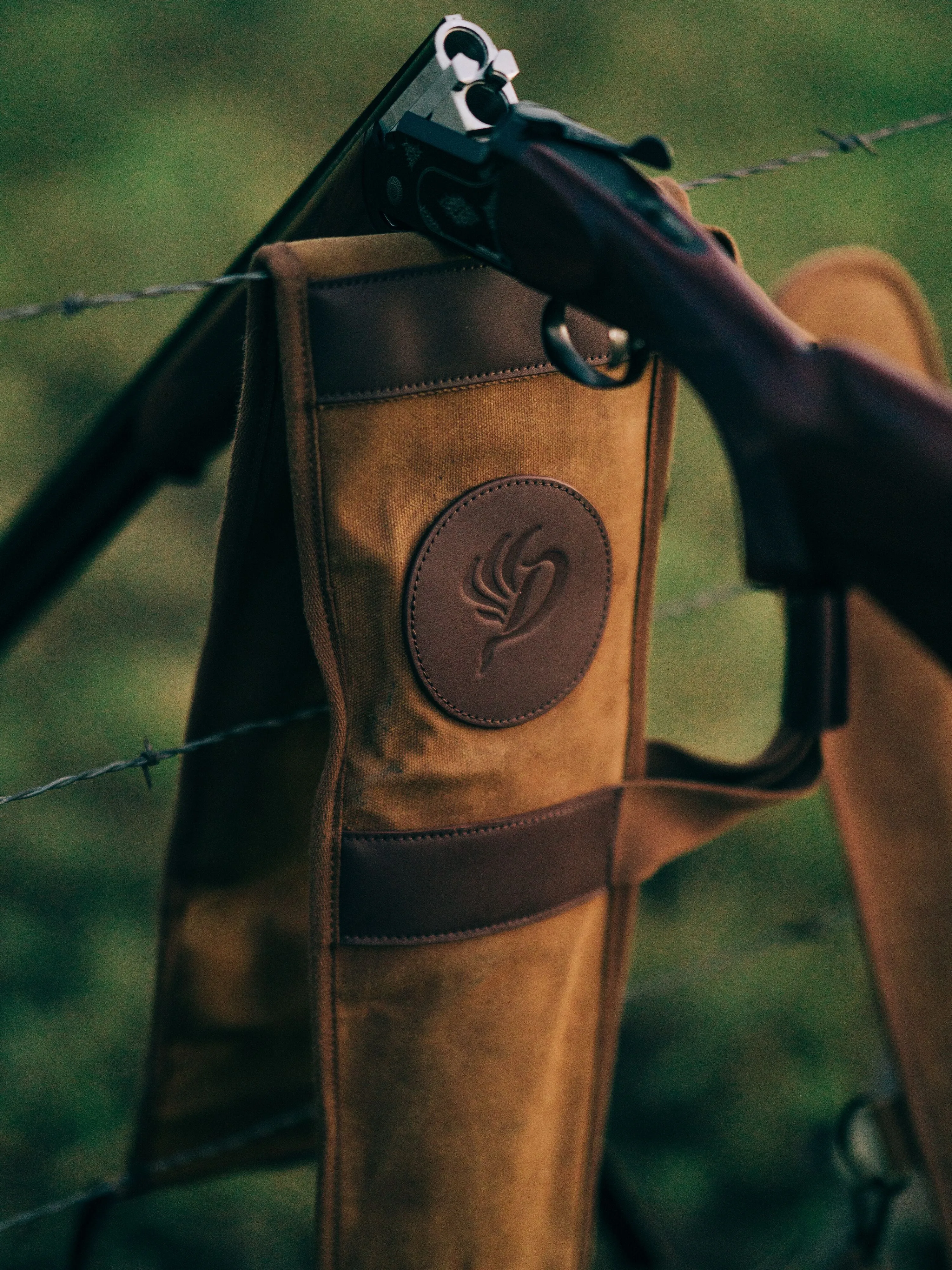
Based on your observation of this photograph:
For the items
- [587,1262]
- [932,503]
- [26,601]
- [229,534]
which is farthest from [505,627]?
[587,1262]

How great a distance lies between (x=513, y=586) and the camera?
31.0 inches

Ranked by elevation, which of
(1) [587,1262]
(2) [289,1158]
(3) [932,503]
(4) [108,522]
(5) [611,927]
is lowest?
(1) [587,1262]

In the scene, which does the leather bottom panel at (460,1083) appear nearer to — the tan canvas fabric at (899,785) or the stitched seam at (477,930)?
the stitched seam at (477,930)

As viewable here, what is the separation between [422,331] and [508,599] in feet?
0.63

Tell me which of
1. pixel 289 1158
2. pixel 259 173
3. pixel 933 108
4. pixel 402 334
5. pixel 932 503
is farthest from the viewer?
pixel 933 108

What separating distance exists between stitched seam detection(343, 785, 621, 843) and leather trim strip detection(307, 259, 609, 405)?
0.31 m

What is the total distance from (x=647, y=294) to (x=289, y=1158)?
1.00m

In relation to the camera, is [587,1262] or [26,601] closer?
[26,601]

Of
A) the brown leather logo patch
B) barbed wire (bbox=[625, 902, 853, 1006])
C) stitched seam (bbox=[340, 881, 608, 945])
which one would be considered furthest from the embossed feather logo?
barbed wire (bbox=[625, 902, 853, 1006])

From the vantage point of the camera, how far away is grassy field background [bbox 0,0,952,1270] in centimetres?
167

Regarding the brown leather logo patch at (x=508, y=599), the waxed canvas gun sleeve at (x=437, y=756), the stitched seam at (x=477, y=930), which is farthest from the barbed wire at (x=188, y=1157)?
the brown leather logo patch at (x=508, y=599)

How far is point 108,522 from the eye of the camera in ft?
3.18

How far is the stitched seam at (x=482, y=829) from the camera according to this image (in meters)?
0.80

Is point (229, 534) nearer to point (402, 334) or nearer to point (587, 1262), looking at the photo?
point (402, 334)
